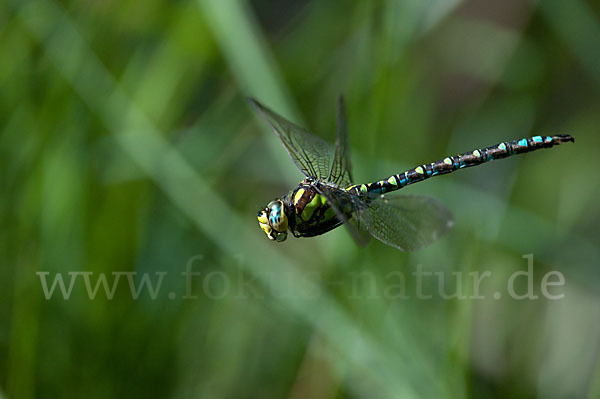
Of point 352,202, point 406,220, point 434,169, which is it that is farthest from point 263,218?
point 434,169

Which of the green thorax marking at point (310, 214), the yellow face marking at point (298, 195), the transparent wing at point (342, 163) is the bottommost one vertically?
the green thorax marking at point (310, 214)

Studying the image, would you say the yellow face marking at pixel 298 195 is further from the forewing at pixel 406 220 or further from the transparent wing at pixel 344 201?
the forewing at pixel 406 220

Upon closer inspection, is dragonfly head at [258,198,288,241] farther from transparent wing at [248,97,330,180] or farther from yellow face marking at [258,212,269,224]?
transparent wing at [248,97,330,180]

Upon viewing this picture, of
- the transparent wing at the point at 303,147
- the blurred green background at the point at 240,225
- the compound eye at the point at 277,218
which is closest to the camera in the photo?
the compound eye at the point at 277,218

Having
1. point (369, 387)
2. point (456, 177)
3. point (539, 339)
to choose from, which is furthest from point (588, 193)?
point (369, 387)

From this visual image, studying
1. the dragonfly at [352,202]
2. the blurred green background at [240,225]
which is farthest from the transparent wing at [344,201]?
the blurred green background at [240,225]

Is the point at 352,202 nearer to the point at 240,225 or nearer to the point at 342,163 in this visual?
the point at 342,163
